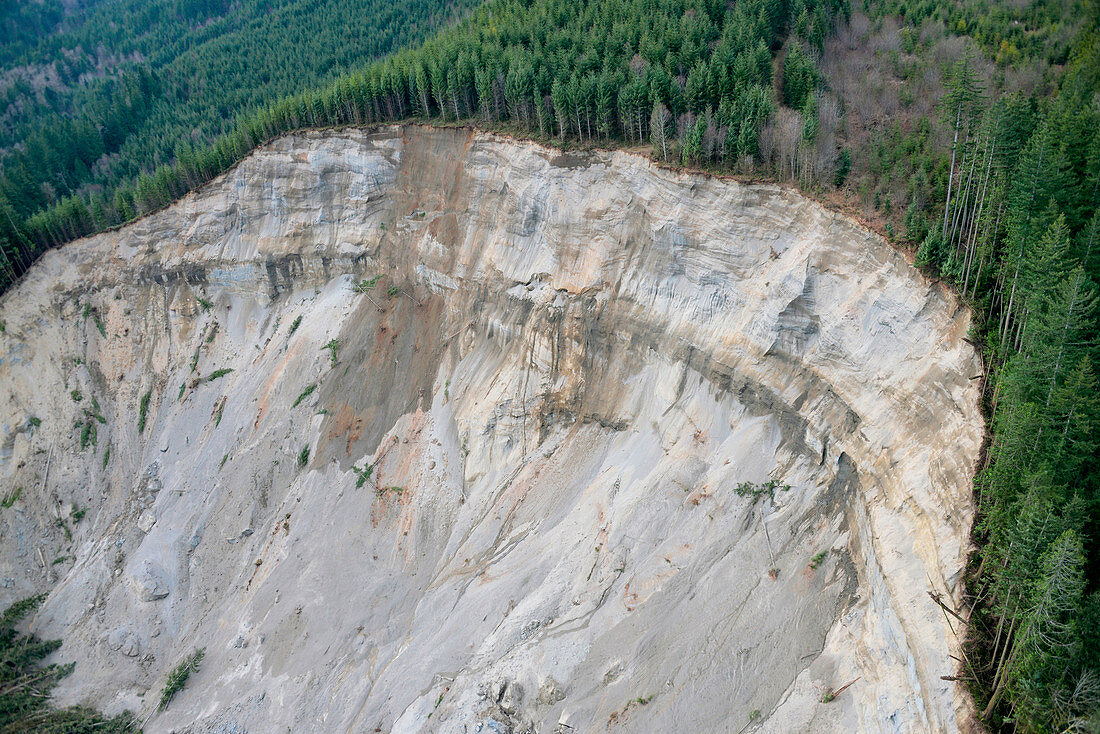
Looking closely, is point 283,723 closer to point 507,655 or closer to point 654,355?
point 507,655

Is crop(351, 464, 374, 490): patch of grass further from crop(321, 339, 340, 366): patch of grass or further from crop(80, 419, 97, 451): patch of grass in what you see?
crop(80, 419, 97, 451): patch of grass

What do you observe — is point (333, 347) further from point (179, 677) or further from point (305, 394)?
point (179, 677)

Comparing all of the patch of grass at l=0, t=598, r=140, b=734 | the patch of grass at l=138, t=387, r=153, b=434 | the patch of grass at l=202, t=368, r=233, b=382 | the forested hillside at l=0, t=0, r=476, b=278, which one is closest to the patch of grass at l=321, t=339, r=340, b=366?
the patch of grass at l=202, t=368, r=233, b=382

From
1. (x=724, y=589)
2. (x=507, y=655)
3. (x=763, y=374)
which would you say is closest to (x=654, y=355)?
(x=763, y=374)

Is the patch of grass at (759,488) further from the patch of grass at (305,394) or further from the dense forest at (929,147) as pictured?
the patch of grass at (305,394)

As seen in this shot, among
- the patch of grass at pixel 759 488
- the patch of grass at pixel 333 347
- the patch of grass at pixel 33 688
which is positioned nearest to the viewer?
the patch of grass at pixel 759 488

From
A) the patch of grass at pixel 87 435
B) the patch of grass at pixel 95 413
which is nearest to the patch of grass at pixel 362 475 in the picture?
the patch of grass at pixel 87 435
